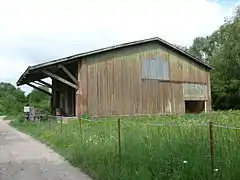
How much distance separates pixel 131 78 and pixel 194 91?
18.4ft

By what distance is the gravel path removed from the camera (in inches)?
353

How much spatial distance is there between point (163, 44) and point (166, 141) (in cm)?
2082

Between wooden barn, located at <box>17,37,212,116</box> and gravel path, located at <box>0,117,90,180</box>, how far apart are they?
1039 centimetres

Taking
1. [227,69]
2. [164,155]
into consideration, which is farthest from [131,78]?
[227,69]

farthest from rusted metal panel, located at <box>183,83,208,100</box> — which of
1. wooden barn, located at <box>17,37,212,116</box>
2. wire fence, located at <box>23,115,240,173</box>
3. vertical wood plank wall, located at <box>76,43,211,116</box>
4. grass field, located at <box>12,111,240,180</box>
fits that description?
wire fence, located at <box>23,115,240,173</box>

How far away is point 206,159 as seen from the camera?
669 cm

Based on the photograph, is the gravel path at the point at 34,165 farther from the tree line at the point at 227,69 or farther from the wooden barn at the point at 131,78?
the tree line at the point at 227,69

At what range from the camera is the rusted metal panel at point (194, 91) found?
29.1m

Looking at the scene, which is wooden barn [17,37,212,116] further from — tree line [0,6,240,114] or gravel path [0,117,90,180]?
tree line [0,6,240,114]

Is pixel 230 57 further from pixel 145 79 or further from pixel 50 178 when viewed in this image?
pixel 50 178

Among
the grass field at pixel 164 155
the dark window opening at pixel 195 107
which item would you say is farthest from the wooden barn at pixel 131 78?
the grass field at pixel 164 155

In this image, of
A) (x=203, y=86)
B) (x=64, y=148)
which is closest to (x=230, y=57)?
(x=203, y=86)

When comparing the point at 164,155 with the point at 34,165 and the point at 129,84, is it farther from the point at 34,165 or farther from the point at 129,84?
the point at 129,84

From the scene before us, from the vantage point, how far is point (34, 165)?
35.0 feet
